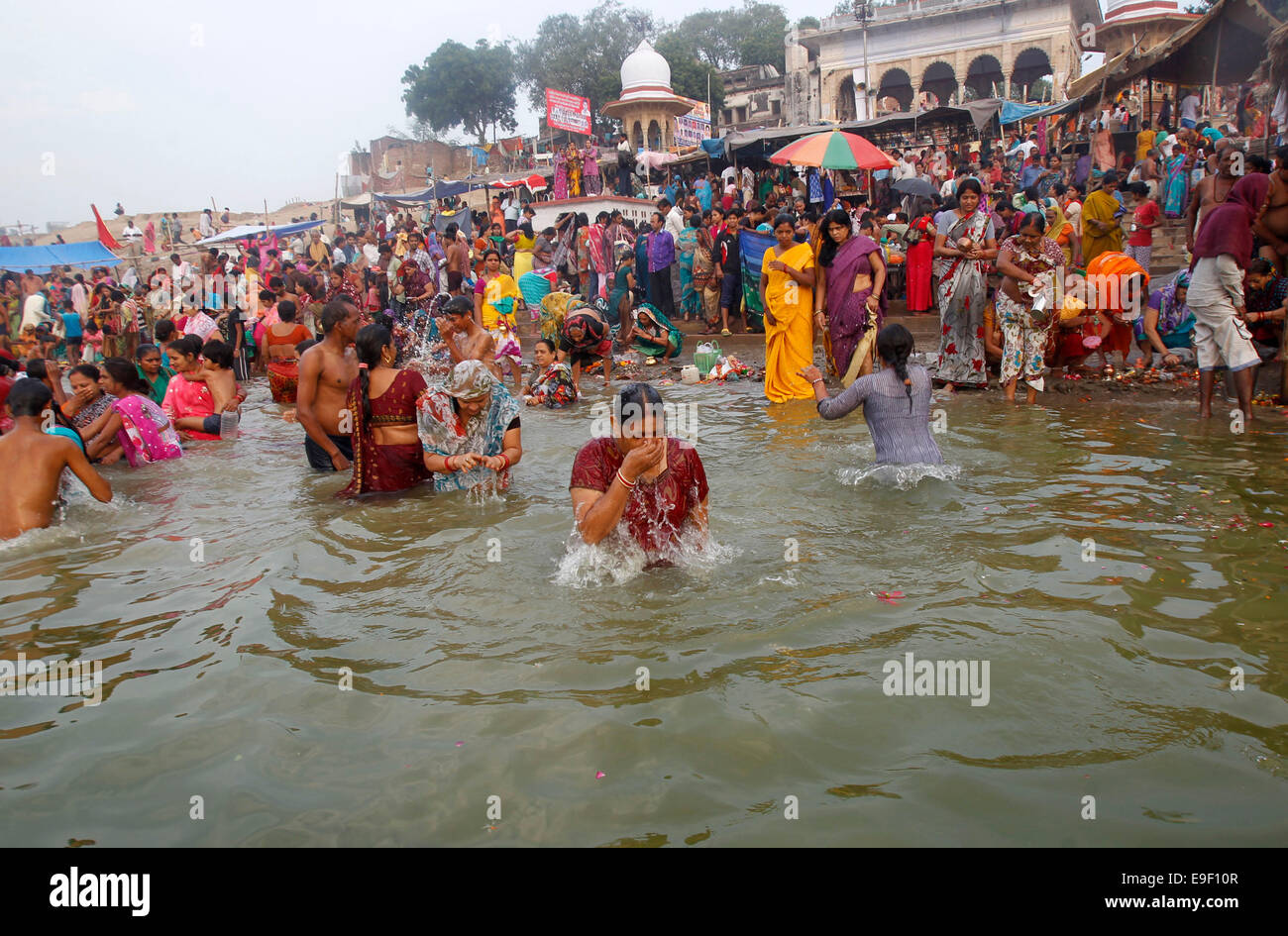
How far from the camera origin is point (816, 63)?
40812mm

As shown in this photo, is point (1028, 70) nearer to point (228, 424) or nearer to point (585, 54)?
point (585, 54)

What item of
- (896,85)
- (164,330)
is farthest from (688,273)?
(896,85)

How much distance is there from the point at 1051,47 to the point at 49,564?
134ft

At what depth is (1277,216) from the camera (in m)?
6.94

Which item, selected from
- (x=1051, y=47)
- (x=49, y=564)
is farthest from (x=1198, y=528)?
(x=1051, y=47)

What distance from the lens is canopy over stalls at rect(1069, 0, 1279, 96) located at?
15469mm

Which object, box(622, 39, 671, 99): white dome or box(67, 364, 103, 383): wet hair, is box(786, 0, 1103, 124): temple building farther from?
box(67, 364, 103, 383): wet hair

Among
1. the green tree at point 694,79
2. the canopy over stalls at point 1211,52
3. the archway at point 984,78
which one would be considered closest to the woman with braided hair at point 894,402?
the canopy over stalls at point 1211,52

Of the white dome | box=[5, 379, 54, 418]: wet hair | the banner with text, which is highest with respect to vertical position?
the white dome

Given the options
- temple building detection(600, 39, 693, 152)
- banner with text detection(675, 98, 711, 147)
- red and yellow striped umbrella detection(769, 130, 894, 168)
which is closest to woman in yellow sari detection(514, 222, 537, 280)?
red and yellow striped umbrella detection(769, 130, 894, 168)

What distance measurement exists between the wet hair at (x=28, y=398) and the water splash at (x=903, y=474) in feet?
16.4

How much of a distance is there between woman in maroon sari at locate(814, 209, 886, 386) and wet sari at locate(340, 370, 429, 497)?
4.17m

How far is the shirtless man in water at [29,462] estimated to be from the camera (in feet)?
17.0
